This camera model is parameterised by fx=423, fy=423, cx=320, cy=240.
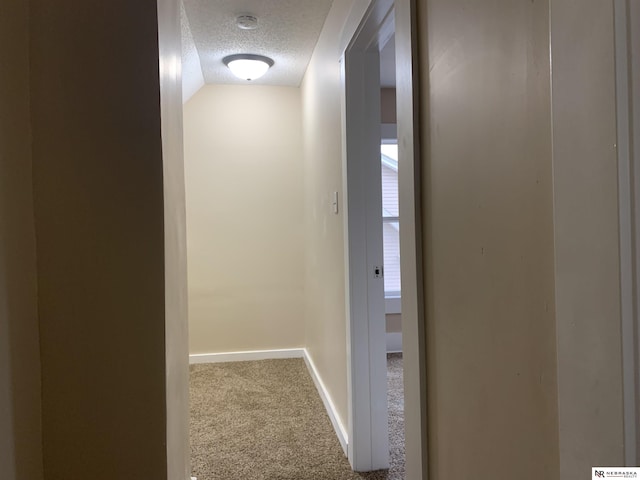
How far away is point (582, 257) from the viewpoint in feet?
1.79

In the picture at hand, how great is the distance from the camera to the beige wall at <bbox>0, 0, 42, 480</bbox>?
87 cm

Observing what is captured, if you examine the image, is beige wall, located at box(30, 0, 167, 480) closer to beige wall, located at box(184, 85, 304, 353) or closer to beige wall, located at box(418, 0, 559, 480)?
beige wall, located at box(418, 0, 559, 480)

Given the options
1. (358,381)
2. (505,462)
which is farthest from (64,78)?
(358,381)

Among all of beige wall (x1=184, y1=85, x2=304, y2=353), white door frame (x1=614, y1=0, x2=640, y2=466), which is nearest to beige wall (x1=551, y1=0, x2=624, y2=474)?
white door frame (x1=614, y1=0, x2=640, y2=466)

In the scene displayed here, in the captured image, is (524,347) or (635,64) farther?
(524,347)

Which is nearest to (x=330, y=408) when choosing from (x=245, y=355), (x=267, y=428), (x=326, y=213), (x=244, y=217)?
(x=267, y=428)

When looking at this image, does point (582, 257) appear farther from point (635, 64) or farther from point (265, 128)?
point (265, 128)

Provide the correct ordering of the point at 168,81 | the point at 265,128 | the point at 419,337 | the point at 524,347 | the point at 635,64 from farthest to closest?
the point at 265,128 → the point at 168,81 → the point at 419,337 → the point at 524,347 → the point at 635,64

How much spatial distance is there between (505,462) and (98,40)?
4.18ft

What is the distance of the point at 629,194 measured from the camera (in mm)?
487

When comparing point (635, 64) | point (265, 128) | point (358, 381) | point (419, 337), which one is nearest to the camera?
point (635, 64)

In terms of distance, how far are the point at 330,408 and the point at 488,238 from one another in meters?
1.90

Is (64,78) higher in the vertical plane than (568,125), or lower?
higher

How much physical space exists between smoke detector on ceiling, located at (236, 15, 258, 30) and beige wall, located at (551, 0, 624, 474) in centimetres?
206
